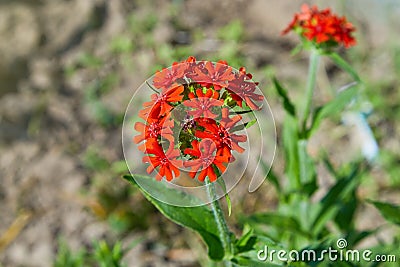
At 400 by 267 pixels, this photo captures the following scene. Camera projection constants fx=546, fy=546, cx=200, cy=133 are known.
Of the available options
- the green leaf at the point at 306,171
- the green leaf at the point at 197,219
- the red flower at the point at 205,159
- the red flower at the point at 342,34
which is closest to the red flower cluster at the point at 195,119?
the red flower at the point at 205,159

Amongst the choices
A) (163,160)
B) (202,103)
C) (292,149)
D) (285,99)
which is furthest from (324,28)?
Result: (163,160)

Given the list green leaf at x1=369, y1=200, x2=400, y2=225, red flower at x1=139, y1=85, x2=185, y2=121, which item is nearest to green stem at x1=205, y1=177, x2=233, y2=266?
red flower at x1=139, y1=85, x2=185, y2=121

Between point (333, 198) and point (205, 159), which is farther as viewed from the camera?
point (333, 198)

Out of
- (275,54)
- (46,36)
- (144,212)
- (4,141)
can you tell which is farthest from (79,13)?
(144,212)

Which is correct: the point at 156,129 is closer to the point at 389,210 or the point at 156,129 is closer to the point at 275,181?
the point at 389,210

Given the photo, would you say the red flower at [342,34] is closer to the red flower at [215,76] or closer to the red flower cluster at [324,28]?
the red flower cluster at [324,28]

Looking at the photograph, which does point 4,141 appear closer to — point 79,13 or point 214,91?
point 79,13
